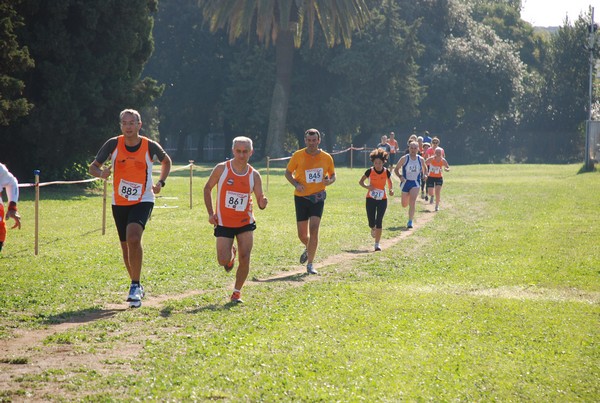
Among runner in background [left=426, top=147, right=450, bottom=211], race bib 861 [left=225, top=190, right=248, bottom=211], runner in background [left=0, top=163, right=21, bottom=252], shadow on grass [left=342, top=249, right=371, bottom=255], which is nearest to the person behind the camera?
runner in background [left=0, top=163, right=21, bottom=252]

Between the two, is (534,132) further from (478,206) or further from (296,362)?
(296,362)

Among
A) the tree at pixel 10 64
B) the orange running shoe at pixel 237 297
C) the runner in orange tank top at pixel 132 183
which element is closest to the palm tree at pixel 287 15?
the tree at pixel 10 64

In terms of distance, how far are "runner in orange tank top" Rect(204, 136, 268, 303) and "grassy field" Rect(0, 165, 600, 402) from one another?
1.87 feet

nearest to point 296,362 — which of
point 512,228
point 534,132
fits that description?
point 512,228

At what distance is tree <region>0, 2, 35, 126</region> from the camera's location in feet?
78.6

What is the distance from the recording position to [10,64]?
24.8m

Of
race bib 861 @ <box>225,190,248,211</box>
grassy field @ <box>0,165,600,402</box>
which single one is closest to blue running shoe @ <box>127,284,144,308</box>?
grassy field @ <box>0,165,600,402</box>

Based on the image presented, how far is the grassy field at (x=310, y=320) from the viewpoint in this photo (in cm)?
681

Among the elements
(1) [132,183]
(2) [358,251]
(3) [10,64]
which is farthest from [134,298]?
(3) [10,64]

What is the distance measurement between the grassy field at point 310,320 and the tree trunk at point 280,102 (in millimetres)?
36181

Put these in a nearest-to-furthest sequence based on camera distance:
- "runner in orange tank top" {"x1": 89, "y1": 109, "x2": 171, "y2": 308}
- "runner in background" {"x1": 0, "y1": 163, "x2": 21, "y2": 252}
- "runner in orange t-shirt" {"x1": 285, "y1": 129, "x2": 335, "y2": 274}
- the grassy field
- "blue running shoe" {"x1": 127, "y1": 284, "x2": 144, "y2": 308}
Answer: the grassy field
"runner in background" {"x1": 0, "y1": 163, "x2": 21, "y2": 252}
"blue running shoe" {"x1": 127, "y1": 284, "x2": 144, "y2": 308}
"runner in orange tank top" {"x1": 89, "y1": 109, "x2": 171, "y2": 308}
"runner in orange t-shirt" {"x1": 285, "y1": 129, "x2": 335, "y2": 274}

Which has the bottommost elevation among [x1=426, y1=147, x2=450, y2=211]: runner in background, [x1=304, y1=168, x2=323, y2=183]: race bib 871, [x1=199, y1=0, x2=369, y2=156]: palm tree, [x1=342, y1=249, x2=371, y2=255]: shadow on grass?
[x1=342, y1=249, x2=371, y2=255]: shadow on grass

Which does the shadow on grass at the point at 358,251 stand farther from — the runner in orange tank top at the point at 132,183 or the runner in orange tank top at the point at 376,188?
the runner in orange tank top at the point at 132,183

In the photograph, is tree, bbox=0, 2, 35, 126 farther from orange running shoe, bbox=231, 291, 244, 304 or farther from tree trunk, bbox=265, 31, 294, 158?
tree trunk, bbox=265, 31, 294, 158
